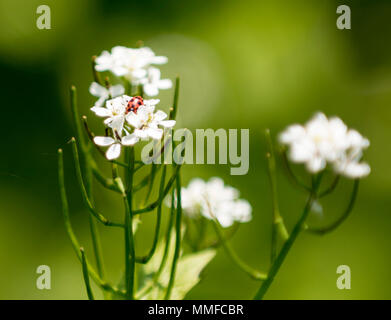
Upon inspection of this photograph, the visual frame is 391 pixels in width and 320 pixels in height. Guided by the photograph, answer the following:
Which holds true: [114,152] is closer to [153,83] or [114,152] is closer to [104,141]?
[104,141]

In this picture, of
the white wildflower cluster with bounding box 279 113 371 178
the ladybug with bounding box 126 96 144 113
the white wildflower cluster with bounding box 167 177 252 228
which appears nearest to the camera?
the white wildflower cluster with bounding box 279 113 371 178

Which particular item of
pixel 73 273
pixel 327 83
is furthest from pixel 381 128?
pixel 73 273

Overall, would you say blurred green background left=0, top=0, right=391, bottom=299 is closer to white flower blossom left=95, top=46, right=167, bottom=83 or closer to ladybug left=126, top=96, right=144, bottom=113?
white flower blossom left=95, top=46, right=167, bottom=83

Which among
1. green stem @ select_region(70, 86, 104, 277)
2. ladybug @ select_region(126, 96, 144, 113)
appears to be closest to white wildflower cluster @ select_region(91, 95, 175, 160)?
ladybug @ select_region(126, 96, 144, 113)

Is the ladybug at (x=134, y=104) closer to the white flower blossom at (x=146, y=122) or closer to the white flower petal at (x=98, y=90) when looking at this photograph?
the white flower blossom at (x=146, y=122)

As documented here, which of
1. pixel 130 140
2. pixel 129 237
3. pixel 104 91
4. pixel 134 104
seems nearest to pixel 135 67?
pixel 104 91

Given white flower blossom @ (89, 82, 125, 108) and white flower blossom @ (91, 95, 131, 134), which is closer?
white flower blossom @ (91, 95, 131, 134)

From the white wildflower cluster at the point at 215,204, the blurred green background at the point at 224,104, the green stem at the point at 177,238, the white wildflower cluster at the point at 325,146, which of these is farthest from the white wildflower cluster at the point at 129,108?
the blurred green background at the point at 224,104
